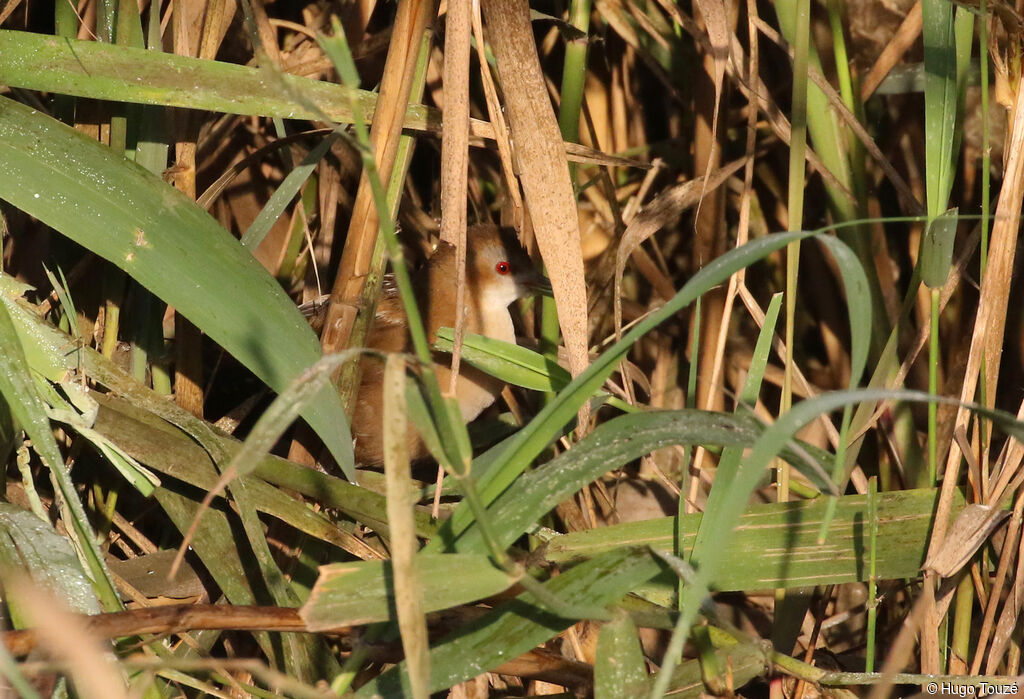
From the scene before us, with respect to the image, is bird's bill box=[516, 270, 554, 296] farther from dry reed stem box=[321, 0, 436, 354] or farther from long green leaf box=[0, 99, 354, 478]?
long green leaf box=[0, 99, 354, 478]

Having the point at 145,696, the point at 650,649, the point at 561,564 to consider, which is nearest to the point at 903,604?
the point at 650,649

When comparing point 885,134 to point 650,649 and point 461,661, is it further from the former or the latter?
point 461,661

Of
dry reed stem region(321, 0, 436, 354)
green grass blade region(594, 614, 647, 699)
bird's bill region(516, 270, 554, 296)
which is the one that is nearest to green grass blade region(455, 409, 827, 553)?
green grass blade region(594, 614, 647, 699)

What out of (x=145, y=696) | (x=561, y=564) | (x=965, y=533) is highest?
(x=965, y=533)

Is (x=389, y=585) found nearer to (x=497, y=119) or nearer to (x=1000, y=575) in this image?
(x=497, y=119)

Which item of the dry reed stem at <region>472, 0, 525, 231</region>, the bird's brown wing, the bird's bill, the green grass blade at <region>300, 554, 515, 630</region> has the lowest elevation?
the bird's brown wing

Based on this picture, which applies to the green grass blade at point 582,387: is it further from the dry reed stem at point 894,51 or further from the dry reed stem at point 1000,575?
the dry reed stem at point 894,51
